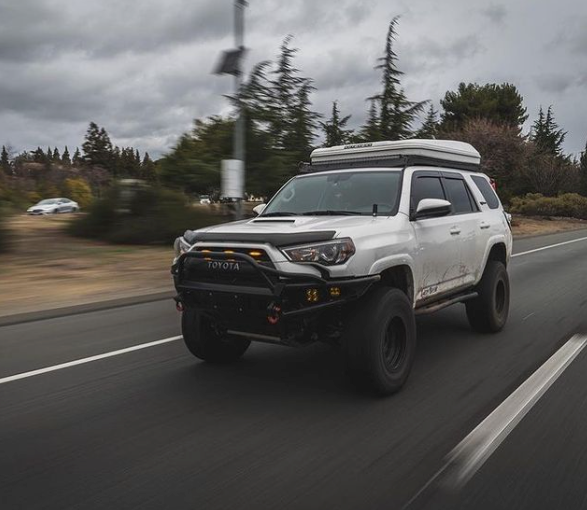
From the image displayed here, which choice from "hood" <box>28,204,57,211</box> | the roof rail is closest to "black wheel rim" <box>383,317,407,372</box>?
the roof rail

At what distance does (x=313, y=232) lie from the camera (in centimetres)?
453

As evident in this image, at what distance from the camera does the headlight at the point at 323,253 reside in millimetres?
4438

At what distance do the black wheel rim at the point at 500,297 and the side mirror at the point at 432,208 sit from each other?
76.7 inches

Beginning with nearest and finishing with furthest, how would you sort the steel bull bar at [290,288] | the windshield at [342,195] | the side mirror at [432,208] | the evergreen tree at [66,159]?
Result: 1. the steel bull bar at [290,288]
2. the side mirror at [432,208]
3. the windshield at [342,195]
4. the evergreen tree at [66,159]

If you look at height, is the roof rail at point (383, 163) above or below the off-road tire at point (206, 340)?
above

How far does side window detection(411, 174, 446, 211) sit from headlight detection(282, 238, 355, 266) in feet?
4.57

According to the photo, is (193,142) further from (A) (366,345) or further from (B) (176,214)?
(A) (366,345)

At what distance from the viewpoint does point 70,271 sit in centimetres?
1217

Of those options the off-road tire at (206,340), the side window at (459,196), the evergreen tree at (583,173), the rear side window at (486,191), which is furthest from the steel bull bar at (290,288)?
the evergreen tree at (583,173)

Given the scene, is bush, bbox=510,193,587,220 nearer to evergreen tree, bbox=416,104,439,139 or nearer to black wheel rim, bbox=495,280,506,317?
evergreen tree, bbox=416,104,439,139

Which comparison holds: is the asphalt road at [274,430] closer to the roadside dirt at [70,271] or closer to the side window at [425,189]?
the side window at [425,189]

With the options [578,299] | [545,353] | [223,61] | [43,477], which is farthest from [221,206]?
[43,477]

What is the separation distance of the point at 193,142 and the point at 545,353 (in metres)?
14.5

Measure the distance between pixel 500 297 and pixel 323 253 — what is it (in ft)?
12.1
